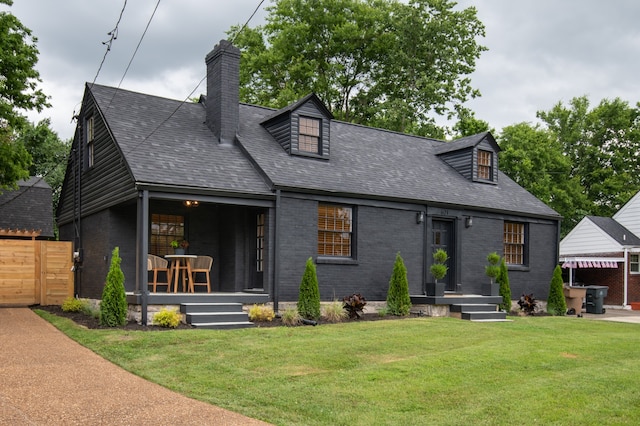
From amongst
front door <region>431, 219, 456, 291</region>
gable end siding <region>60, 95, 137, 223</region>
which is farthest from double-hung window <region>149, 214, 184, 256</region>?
front door <region>431, 219, 456, 291</region>

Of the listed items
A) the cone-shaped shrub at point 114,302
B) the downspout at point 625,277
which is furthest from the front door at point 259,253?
the downspout at point 625,277

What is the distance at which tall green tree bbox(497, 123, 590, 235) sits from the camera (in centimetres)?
3034

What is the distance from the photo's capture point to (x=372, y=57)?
102ft

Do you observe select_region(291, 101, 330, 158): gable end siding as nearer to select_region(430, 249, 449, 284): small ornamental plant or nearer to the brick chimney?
the brick chimney

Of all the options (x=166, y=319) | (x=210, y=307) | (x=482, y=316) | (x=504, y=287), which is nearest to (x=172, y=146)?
(x=210, y=307)

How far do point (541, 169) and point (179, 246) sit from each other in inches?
874

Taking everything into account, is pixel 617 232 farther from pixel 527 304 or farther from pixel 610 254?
pixel 527 304

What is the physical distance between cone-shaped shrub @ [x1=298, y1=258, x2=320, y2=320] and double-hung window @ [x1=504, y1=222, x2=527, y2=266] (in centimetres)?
794

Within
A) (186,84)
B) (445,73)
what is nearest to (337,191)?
(186,84)

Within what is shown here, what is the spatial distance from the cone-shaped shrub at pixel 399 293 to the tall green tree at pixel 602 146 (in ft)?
81.0

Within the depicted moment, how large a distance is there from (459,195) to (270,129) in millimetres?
5880

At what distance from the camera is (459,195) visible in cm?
1773

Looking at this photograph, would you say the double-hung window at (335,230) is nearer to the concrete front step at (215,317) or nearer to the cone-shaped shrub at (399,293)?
the cone-shaped shrub at (399,293)

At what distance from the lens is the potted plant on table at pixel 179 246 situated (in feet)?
44.7
